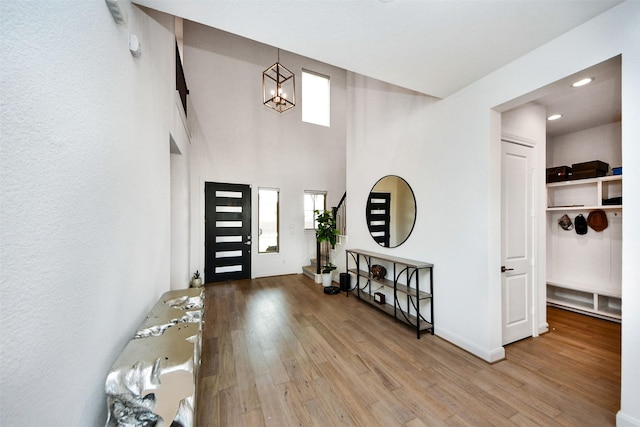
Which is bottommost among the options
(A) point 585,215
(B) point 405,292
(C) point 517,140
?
(B) point 405,292

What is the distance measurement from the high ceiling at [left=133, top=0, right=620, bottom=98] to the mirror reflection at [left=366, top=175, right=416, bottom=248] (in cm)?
165

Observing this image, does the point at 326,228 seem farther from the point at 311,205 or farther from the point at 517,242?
the point at 517,242

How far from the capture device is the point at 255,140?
5.78 meters

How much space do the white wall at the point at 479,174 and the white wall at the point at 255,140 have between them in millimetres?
2709

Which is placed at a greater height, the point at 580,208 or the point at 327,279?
the point at 580,208

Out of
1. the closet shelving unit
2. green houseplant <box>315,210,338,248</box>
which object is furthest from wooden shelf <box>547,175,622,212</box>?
green houseplant <box>315,210,338,248</box>

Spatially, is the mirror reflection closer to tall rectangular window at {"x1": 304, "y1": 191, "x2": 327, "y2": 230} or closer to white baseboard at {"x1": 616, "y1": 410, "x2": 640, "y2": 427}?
white baseboard at {"x1": 616, "y1": 410, "x2": 640, "y2": 427}

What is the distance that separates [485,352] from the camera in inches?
96.4

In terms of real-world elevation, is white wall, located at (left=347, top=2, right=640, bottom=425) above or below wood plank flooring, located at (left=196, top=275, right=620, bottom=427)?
above

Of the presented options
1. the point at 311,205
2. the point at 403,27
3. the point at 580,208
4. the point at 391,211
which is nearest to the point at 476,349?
the point at 391,211

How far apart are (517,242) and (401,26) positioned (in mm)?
2718

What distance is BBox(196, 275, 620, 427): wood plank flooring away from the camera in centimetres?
178

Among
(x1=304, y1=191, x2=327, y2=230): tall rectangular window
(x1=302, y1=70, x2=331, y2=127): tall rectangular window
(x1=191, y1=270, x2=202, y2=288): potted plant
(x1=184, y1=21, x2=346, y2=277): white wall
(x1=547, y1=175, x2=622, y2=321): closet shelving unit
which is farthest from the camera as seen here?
(x1=302, y1=70, x2=331, y2=127): tall rectangular window

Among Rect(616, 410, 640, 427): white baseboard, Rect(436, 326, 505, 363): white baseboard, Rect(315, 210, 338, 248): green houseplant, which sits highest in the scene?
Rect(315, 210, 338, 248): green houseplant
